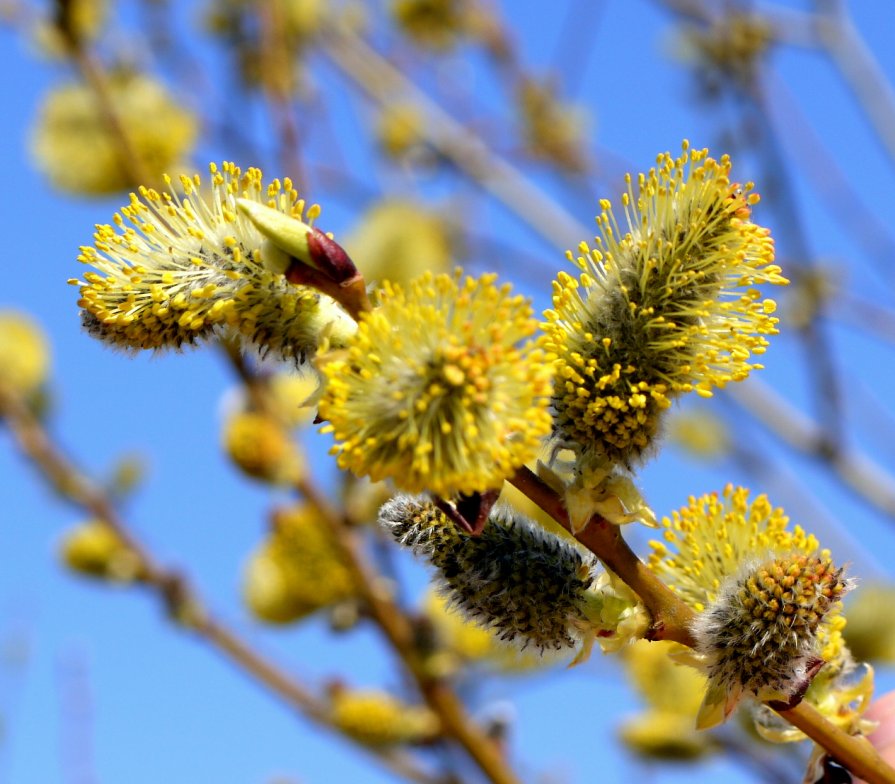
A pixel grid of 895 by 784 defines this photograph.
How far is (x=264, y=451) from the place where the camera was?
2.15 metres

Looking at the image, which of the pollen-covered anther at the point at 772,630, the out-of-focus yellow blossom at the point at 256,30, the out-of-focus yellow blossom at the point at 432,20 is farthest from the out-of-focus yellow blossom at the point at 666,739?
the out-of-focus yellow blossom at the point at 432,20

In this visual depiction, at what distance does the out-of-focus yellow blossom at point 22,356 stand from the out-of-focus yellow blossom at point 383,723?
1370 mm

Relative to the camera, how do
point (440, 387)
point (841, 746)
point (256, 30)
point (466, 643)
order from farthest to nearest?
point (256, 30) < point (466, 643) < point (841, 746) < point (440, 387)

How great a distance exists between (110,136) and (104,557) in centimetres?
106

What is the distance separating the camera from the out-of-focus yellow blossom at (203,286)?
0.86 metres

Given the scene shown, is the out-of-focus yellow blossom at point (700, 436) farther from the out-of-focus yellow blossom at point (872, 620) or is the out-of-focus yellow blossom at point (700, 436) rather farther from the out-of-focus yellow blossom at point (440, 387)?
the out-of-focus yellow blossom at point (440, 387)

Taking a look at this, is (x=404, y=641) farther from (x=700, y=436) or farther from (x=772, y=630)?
(x=700, y=436)

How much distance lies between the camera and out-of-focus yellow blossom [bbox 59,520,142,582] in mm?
2607

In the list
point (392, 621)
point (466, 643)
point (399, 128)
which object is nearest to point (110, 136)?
point (392, 621)

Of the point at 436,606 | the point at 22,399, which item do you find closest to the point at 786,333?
the point at 436,606

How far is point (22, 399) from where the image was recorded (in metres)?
2.84

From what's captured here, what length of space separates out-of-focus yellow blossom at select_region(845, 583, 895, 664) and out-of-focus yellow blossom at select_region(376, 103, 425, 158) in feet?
7.90

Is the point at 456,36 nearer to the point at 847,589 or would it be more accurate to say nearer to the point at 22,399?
the point at 22,399

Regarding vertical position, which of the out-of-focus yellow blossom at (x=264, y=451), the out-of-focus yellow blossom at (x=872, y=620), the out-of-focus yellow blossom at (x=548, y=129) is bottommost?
the out-of-focus yellow blossom at (x=872, y=620)
